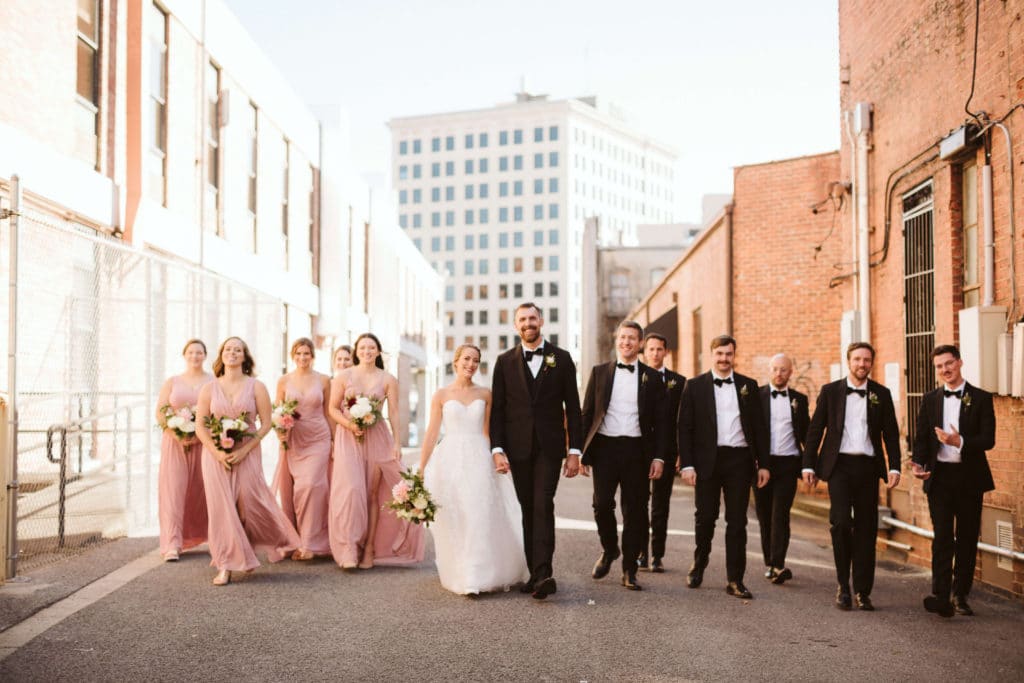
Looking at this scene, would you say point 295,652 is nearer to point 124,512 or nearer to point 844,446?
point 844,446

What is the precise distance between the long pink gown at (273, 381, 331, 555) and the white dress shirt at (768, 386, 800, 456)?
4.25 meters

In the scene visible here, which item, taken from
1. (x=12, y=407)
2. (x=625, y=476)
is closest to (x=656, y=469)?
(x=625, y=476)

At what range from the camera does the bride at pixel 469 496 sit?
8.22m

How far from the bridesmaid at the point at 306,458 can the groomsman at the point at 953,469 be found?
5380 millimetres

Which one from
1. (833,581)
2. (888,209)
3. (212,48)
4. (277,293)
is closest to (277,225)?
(277,293)

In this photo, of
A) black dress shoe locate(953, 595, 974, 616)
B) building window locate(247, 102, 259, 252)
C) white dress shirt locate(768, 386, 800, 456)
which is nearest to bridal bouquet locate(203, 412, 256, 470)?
white dress shirt locate(768, 386, 800, 456)

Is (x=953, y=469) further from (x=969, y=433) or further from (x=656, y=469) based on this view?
(x=656, y=469)

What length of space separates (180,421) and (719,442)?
4898 mm

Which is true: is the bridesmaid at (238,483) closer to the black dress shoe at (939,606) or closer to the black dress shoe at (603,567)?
the black dress shoe at (603,567)

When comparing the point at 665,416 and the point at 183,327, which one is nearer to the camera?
the point at 665,416

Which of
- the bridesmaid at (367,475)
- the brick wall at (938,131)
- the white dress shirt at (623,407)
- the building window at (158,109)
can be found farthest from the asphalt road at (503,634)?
the building window at (158,109)

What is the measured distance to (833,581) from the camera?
9359 millimetres

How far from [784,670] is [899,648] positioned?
3.58 ft

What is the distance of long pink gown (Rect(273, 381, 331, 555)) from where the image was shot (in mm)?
10086
